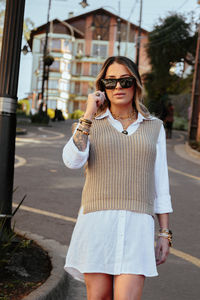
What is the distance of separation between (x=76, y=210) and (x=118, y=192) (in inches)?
213

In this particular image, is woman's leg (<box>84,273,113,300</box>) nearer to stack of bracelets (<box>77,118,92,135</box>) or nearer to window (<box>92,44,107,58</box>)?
stack of bracelets (<box>77,118,92,135</box>)

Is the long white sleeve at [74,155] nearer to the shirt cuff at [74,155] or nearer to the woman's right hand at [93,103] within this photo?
the shirt cuff at [74,155]

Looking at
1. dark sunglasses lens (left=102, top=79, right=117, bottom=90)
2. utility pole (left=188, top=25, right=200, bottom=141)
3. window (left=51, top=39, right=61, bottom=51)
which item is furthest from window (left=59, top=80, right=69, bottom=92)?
dark sunglasses lens (left=102, top=79, right=117, bottom=90)

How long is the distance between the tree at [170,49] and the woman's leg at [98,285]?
43342 mm

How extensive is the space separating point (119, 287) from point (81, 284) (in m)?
2.31

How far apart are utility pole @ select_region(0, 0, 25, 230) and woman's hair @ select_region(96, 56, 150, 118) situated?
1.74 m

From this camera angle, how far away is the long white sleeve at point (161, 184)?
10.2ft

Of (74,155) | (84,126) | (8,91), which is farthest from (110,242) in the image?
(8,91)

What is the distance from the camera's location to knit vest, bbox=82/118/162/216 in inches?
114

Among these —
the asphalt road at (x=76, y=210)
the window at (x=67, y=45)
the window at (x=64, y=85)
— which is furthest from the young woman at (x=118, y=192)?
the window at (x=64, y=85)

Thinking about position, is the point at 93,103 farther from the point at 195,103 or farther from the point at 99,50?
the point at 99,50

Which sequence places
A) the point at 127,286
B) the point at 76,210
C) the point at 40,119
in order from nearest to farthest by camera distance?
the point at 127,286
the point at 76,210
the point at 40,119

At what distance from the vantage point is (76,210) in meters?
8.25

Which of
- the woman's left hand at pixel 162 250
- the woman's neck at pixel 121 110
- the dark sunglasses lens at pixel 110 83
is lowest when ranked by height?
the woman's left hand at pixel 162 250
